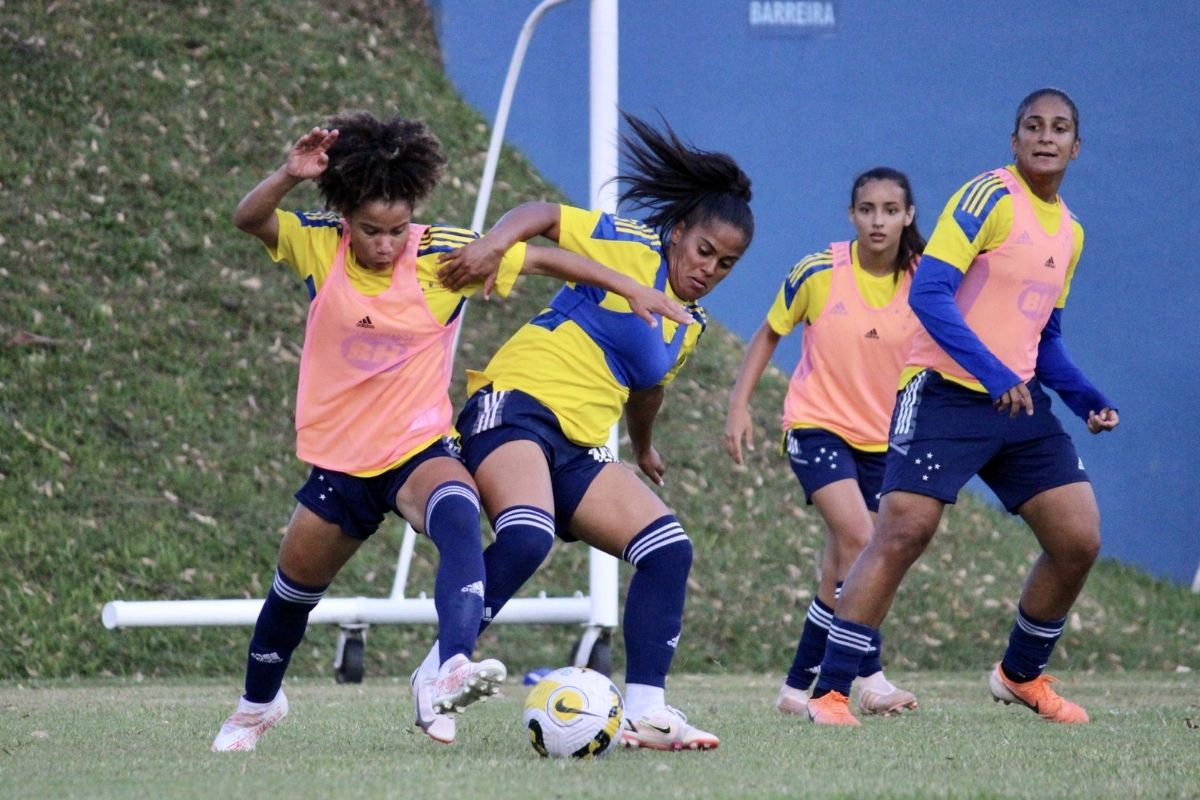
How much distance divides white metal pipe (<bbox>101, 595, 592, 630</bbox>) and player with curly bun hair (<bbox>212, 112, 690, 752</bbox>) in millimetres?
3081

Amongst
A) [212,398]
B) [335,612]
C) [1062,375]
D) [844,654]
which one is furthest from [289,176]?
[212,398]

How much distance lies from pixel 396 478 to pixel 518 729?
1.29 metres

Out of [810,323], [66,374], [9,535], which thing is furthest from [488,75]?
[810,323]

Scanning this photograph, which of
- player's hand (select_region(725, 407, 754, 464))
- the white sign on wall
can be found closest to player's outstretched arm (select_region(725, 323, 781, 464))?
player's hand (select_region(725, 407, 754, 464))

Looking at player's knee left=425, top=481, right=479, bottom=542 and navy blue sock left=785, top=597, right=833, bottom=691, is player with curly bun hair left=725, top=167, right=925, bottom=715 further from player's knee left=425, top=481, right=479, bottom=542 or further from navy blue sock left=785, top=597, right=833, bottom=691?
player's knee left=425, top=481, right=479, bottom=542

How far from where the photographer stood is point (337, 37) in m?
14.9

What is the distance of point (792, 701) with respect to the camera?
677 centimetres

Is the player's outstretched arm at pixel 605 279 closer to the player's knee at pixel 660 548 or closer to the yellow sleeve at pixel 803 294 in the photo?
the player's knee at pixel 660 548

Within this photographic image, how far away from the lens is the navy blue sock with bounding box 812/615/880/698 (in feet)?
20.0

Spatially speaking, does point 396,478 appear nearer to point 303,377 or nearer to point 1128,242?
point 303,377

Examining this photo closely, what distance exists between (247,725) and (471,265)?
1589 millimetres

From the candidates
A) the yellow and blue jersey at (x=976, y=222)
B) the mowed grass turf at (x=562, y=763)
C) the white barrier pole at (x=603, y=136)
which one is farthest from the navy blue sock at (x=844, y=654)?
the white barrier pole at (x=603, y=136)

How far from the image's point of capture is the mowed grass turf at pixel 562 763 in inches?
157

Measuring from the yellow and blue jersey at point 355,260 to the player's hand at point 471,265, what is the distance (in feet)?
0.10
